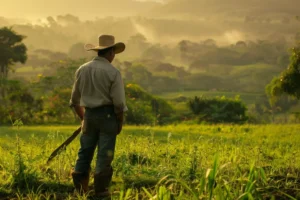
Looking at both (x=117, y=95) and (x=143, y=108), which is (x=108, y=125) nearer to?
(x=117, y=95)

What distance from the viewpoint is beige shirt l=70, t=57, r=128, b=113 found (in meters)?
5.89

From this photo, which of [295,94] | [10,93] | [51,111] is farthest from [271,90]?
[10,93]

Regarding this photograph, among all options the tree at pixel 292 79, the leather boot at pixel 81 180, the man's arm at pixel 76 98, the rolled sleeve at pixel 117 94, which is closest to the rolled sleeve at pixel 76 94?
the man's arm at pixel 76 98

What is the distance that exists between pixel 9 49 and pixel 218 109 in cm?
2243

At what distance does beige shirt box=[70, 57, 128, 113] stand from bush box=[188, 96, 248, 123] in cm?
2329

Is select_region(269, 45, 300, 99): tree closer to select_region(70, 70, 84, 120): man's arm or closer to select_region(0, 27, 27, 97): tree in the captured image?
select_region(70, 70, 84, 120): man's arm

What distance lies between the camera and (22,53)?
44.6 metres

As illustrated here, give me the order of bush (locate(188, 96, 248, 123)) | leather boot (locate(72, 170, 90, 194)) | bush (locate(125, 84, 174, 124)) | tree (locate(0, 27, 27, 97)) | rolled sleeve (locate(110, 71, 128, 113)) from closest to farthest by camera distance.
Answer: rolled sleeve (locate(110, 71, 128, 113)) → leather boot (locate(72, 170, 90, 194)) → bush (locate(125, 84, 174, 124)) → bush (locate(188, 96, 248, 123)) → tree (locate(0, 27, 27, 97))

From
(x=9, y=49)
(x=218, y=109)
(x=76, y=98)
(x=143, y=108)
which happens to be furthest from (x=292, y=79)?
(x=9, y=49)

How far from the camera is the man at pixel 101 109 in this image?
591cm

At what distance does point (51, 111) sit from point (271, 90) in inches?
486

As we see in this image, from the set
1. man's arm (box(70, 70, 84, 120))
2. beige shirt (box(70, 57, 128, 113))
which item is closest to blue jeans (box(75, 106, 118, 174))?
beige shirt (box(70, 57, 128, 113))

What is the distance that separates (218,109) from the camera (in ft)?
95.3

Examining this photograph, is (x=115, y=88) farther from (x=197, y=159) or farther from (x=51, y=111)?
(x=51, y=111)
